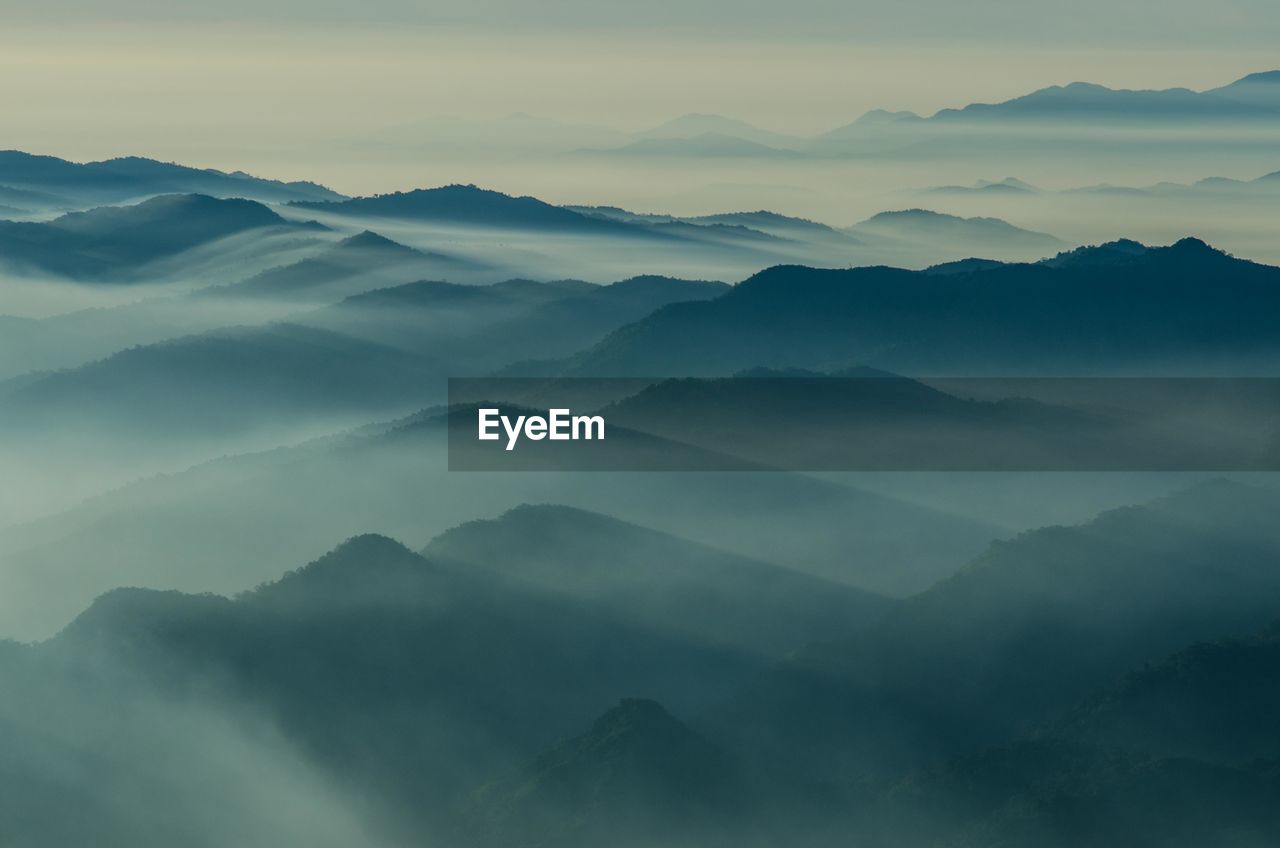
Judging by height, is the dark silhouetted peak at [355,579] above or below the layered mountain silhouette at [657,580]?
above

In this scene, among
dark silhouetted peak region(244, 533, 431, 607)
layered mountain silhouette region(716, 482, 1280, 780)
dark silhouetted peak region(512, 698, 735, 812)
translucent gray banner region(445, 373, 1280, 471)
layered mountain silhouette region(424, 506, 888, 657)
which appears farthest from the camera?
translucent gray banner region(445, 373, 1280, 471)

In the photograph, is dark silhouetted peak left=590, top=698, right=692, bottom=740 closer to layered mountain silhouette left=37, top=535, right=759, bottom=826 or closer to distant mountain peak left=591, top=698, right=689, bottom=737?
distant mountain peak left=591, top=698, right=689, bottom=737

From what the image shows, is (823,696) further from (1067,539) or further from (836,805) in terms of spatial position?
(1067,539)

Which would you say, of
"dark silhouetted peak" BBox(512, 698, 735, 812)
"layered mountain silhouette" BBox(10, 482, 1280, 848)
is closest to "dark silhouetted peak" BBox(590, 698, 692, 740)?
"dark silhouetted peak" BBox(512, 698, 735, 812)

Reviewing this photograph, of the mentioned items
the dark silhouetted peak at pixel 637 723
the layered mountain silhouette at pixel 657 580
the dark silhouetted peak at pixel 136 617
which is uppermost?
the dark silhouetted peak at pixel 136 617

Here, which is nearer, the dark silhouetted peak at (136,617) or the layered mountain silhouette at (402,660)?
the layered mountain silhouette at (402,660)

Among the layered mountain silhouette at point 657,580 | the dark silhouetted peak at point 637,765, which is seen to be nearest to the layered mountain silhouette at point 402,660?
the dark silhouetted peak at point 637,765

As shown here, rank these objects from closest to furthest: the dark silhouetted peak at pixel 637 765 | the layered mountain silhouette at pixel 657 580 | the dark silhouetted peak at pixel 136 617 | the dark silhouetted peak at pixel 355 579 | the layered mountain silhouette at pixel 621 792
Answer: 1. the layered mountain silhouette at pixel 621 792
2. the dark silhouetted peak at pixel 637 765
3. the dark silhouetted peak at pixel 136 617
4. the dark silhouetted peak at pixel 355 579
5. the layered mountain silhouette at pixel 657 580

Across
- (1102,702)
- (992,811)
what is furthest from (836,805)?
(1102,702)

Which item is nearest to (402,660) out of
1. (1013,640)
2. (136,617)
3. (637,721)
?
(136,617)

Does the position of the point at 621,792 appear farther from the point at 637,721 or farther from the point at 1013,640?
the point at 1013,640

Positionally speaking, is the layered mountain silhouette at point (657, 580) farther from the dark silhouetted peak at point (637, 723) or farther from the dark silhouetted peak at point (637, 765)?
the dark silhouetted peak at point (637, 765)
